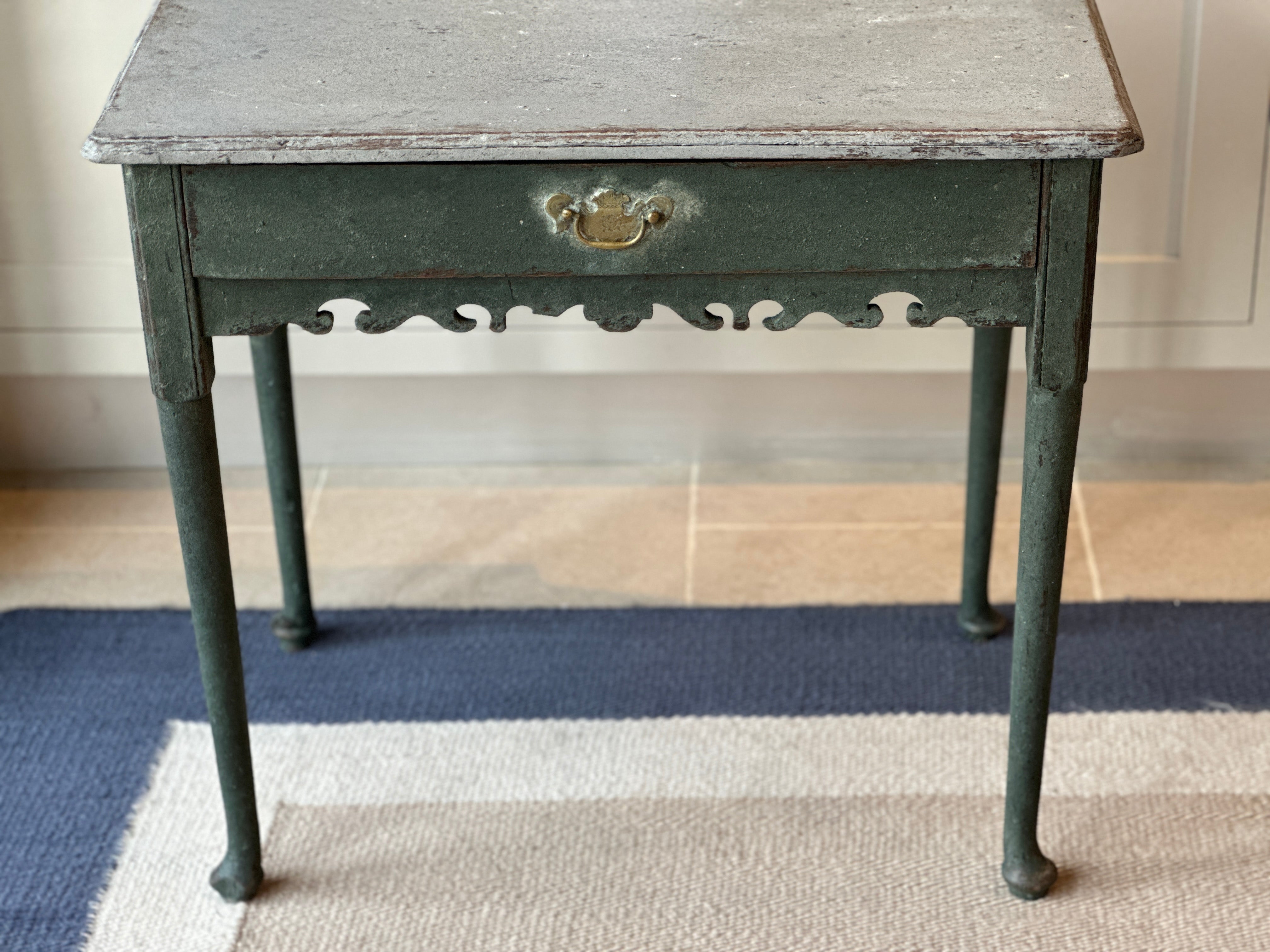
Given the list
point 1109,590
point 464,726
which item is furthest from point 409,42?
point 1109,590

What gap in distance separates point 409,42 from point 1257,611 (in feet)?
3.73

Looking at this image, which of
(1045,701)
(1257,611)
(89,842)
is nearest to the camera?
(1045,701)

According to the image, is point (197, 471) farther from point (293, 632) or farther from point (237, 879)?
point (293, 632)

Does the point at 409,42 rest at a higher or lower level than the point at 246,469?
higher

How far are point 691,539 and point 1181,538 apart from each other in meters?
0.61

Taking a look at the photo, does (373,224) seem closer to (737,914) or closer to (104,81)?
(737,914)

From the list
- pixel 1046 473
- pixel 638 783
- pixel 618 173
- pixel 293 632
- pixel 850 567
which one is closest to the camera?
pixel 618 173

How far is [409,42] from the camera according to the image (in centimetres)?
103

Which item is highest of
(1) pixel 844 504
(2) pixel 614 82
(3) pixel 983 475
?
(2) pixel 614 82

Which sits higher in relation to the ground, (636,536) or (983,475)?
(983,475)

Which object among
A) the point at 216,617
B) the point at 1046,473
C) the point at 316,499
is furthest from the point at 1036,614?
the point at 316,499

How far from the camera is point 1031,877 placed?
119 centimetres

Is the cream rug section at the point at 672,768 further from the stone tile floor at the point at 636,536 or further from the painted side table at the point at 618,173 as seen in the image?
the painted side table at the point at 618,173

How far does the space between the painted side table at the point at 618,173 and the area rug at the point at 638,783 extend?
377mm
